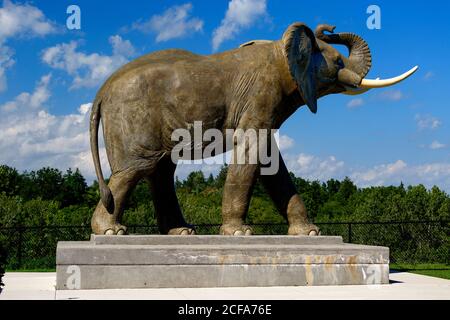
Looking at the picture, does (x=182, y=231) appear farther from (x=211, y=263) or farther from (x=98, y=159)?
(x=98, y=159)

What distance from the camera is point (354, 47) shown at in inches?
480

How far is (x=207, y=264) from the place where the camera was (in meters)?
10.0

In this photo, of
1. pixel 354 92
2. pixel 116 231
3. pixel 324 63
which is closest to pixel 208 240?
pixel 116 231

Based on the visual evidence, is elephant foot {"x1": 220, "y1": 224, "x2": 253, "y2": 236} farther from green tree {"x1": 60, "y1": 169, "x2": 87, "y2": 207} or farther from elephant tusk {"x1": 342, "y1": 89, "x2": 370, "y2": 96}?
green tree {"x1": 60, "y1": 169, "x2": 87, "y2": 207}

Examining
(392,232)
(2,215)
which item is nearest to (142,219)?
(2,215)

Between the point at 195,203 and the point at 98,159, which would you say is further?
the point at 195,203

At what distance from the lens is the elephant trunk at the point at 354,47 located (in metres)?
12.0

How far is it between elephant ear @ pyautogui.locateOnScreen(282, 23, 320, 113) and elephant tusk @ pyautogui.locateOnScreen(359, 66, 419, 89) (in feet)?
3.26

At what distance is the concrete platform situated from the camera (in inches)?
384

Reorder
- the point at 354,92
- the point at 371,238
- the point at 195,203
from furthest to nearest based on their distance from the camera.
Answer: the point at 195,203
the point at 371,238
the point at 354,92

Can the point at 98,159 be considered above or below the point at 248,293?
above

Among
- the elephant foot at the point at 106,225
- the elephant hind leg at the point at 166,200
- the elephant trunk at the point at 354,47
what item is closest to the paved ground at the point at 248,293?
the elephant foot at the point at 106,225

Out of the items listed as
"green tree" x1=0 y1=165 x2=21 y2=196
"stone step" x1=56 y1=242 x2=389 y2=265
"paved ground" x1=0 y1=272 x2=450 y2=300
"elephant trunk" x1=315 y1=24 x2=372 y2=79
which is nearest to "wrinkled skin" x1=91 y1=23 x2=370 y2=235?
"elephant trunk" x1=315 y1=24 x2=372 y2=79

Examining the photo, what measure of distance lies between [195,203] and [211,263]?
93.8 feet
